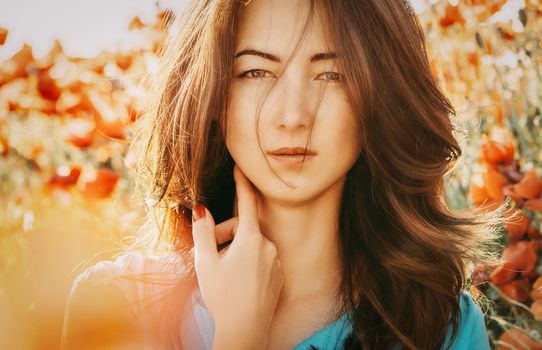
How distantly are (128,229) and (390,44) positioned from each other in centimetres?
81

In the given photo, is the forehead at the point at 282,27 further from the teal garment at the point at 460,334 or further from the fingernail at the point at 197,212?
the teal garment at the point at 460,334

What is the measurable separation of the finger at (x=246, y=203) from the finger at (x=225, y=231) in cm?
3

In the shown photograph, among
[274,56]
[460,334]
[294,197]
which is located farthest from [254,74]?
[460,334]

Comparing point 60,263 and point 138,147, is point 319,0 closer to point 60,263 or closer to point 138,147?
point 138,147

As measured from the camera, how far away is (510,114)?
6.66ft

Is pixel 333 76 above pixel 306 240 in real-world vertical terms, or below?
above

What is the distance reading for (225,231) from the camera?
54.8 inches

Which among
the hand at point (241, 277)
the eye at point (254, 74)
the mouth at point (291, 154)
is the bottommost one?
the hand at point (241, 277)

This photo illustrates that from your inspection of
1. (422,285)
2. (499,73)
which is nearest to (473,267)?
(422,285)

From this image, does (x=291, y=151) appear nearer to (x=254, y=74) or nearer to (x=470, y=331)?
(x=254, y=74)

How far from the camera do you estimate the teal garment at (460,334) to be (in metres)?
1.36

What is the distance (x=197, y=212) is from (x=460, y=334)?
0.56 metres

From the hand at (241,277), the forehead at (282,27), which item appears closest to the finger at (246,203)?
the hand at (241,277)

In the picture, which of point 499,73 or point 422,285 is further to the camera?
point 499,73
